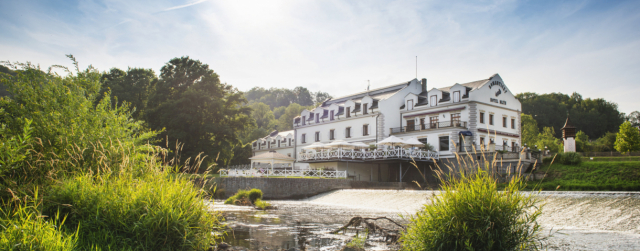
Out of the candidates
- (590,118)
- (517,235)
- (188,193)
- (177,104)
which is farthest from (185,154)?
(590,118)

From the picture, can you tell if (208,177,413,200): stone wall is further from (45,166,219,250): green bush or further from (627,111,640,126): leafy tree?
(627,111,640,126): leafy tree

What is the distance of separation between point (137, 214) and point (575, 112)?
78388 mm

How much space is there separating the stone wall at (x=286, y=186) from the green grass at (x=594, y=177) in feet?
28.0

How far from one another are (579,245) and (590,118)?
73603mm

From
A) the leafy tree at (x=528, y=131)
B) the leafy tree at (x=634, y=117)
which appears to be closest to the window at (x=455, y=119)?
the leafy tree at (x=528, y=131)

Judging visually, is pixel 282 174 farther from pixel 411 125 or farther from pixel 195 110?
pixel 411 125

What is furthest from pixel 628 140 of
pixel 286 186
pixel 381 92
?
pixel 286 186

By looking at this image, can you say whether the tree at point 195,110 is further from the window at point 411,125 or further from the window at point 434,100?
the window at point 434,100

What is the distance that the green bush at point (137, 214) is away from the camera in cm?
517

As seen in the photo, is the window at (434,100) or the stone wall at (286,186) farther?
the window at (434,100)

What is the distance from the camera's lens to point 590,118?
68.8 m

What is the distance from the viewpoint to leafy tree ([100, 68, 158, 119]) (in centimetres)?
3979

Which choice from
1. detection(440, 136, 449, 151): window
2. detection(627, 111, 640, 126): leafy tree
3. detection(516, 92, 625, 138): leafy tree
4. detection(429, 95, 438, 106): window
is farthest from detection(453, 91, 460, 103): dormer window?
detection(627, 111, 640, 126): leafy tree

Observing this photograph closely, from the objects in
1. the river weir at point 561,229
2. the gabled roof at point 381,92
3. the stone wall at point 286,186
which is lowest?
the stone wall at point 286,186
